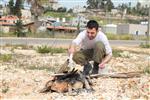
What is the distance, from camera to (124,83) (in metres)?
8.57

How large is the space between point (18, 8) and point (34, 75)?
1319 inches

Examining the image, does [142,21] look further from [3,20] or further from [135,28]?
[3,20]

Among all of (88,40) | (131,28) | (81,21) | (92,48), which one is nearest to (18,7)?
(81,21)

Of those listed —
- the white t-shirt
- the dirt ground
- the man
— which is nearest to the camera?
the dirt ground

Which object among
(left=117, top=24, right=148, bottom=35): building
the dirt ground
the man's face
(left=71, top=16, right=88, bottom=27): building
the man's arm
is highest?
the man's face

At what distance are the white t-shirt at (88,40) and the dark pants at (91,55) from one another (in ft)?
0.24

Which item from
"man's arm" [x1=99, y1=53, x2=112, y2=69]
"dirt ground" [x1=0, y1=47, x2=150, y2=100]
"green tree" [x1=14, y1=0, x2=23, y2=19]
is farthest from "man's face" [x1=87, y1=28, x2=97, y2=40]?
"green tree" [x1=14, y1=0, x2=23, y2=19]

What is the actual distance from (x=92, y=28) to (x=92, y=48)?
73cm

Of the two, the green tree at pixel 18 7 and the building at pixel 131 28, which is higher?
the green tree at pixel 18 7

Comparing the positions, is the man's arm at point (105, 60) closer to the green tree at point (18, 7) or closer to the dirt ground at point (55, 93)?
the dirt ground at point (55, 93)

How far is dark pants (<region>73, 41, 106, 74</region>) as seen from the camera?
8.98 metres

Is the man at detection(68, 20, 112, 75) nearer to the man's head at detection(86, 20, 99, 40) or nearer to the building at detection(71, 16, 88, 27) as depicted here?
the man's head at detection(86, 20, 99, 40)

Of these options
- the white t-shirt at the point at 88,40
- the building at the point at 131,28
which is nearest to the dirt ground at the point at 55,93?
the white t-shirt at the point at 88,40

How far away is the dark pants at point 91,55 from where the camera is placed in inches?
354
